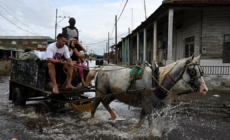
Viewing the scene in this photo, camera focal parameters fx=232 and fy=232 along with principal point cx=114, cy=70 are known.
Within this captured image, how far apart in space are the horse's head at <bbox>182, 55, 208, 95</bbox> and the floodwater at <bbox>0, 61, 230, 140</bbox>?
3.54 ft

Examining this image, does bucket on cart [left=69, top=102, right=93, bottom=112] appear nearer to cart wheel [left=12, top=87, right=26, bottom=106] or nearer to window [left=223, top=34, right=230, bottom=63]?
cart wheel [left=12, top=87, right=26, bottom=106]

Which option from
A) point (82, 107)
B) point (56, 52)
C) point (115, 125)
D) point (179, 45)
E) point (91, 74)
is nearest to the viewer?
point (115, 125)

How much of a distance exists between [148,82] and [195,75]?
1.00 metres

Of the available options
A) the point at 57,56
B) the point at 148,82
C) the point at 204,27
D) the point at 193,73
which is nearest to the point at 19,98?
the point at 57,56

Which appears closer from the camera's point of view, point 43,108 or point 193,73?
point 193,73

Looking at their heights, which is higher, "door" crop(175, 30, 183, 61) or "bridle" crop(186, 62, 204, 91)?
"door" crop(175, 30, 183, 61)

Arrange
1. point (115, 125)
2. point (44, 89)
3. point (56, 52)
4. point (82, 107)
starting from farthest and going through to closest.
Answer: point (82, 107) → point (44, 89) → point (56, 52) → point (115, 125)

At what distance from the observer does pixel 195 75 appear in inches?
176

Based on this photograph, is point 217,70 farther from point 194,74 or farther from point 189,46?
point 194,74

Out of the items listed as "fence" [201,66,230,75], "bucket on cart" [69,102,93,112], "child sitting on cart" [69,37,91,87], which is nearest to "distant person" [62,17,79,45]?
"child sitting on cart" [69,37,91,87]

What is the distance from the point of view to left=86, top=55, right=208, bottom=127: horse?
451cm

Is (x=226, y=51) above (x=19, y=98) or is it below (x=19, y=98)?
above

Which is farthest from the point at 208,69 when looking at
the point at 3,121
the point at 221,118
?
the point at 3,121

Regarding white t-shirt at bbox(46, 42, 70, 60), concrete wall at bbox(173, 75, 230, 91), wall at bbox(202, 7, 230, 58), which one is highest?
wall at bbox(202, 7, 230, 58)
